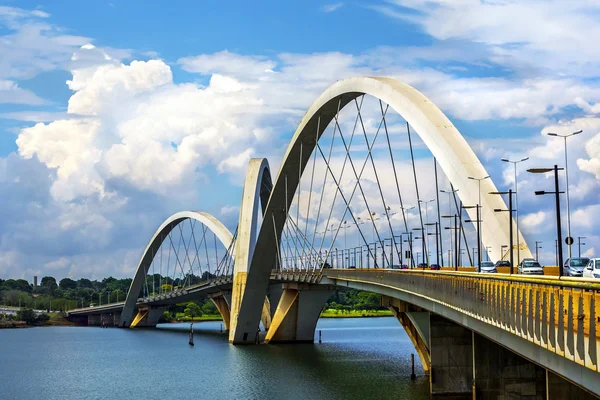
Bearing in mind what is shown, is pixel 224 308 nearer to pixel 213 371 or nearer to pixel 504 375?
pixel 213 371

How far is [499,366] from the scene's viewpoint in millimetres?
43094

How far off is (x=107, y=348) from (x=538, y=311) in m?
89.4

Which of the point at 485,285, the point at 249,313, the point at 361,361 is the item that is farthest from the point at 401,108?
the point at 249,313

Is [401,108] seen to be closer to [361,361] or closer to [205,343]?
[361,361]

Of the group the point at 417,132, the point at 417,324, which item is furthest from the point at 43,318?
the point at 417,132

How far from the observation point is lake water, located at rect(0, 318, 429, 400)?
58.8 m

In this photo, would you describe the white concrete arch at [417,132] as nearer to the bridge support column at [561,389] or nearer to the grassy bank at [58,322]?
the bridge support column at [561,389]

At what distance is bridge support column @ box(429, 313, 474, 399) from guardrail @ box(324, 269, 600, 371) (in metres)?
10.9

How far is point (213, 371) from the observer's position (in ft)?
239

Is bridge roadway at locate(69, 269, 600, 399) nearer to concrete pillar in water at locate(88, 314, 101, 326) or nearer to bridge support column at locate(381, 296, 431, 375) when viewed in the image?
bridge support column at locate(381, 296, 431, 375)

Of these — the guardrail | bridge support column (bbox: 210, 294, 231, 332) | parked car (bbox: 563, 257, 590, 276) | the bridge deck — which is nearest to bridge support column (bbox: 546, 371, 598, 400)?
the bridge deck

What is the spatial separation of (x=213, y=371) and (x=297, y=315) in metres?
29.6

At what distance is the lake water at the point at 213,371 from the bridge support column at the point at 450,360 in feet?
5.28

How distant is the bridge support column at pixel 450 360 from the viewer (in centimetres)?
5119
